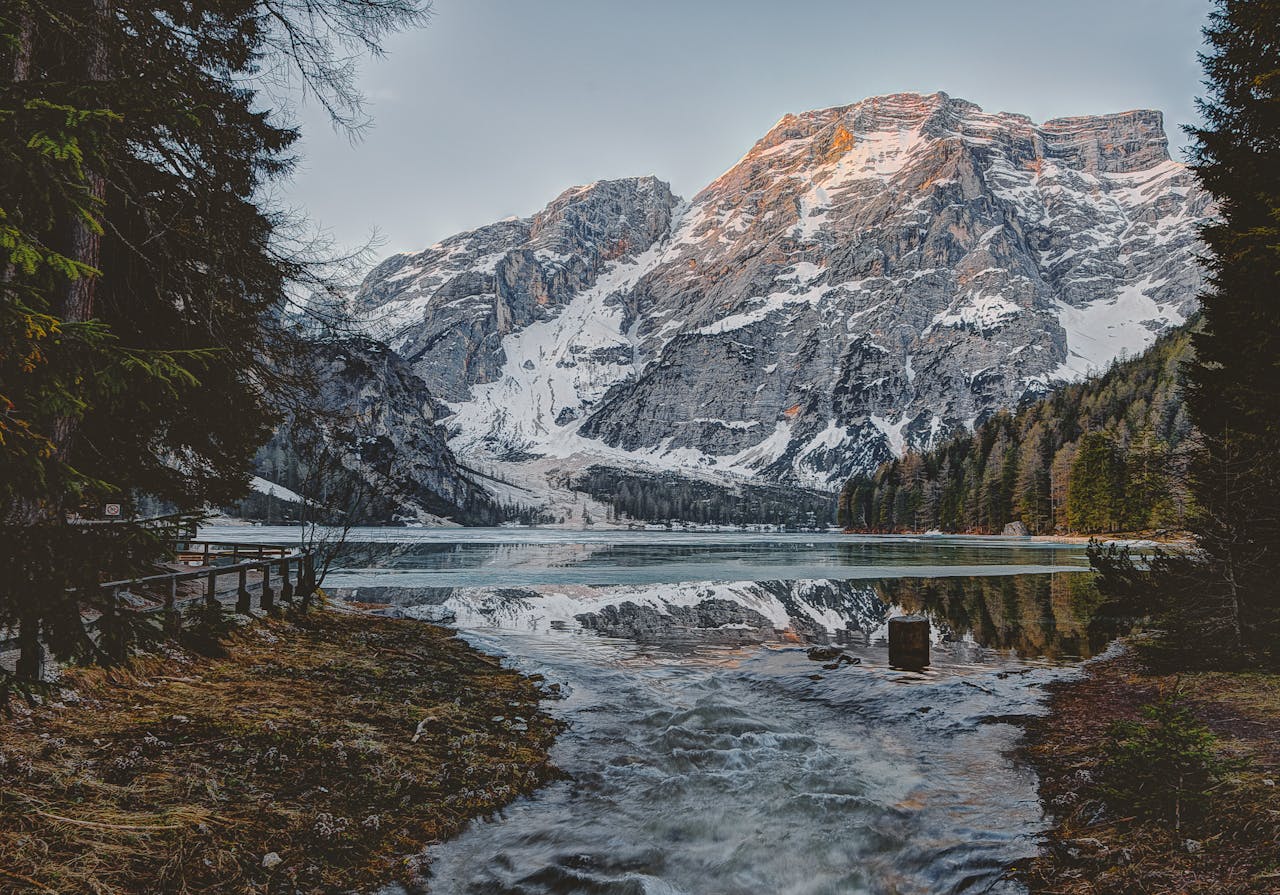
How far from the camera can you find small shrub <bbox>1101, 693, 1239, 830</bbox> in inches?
242

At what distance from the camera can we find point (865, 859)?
6.87m

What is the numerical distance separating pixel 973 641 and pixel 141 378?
70.1ft

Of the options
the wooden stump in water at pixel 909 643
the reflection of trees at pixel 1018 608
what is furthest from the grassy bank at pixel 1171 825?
the reflection of trees at pixel 1018 608

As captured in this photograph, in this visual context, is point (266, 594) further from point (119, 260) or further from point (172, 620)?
point (119, 260)

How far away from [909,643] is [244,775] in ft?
47.9

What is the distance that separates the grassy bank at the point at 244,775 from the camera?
16.7ft

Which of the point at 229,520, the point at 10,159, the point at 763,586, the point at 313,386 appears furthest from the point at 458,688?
the point at 229,520

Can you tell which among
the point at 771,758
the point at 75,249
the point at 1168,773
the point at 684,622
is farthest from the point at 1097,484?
the point at 75,249

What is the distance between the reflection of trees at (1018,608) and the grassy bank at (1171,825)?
901cm

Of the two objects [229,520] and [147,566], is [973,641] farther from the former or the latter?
[229,520]

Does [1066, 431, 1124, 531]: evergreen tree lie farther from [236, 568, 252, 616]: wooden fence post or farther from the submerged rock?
[236, 568, 252, 616]: wooden fence post

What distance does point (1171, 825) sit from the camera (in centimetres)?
600

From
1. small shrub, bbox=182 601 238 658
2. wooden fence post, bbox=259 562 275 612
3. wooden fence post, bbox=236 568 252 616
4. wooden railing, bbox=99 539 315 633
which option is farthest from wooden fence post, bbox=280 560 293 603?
small shrub, bbox=182 601 238 658

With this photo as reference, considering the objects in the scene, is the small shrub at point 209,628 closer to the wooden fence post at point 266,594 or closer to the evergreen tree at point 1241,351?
the wooden fence post at point 266,594
